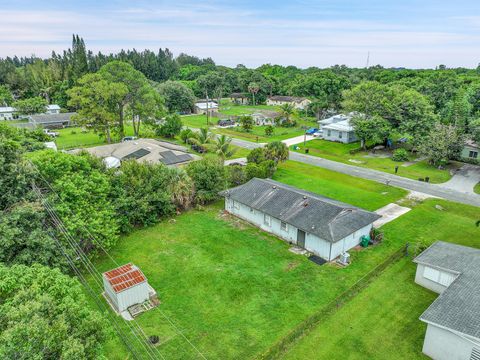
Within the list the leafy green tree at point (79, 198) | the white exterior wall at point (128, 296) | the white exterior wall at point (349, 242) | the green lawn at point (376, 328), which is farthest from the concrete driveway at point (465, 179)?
the leafy green tree at point (79, 198)

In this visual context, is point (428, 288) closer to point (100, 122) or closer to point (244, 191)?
point (244, 191)

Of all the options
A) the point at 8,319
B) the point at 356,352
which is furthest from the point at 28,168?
the point at 356,352

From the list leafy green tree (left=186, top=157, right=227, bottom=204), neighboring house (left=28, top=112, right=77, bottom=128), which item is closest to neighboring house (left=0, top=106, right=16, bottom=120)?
neighboring house (left=28, top=112, right=77, bottom=128)

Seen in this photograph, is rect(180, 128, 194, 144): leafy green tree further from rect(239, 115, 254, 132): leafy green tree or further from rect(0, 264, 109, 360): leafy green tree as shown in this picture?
rect(0, 264, 109, 360): leafy green tree

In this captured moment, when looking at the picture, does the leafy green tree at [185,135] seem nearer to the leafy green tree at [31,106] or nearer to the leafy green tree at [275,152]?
the leafy green tree at [275,152]

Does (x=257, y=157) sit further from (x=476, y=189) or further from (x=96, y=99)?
(x=96, y=99)

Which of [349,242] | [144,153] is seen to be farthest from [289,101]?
[349,242]

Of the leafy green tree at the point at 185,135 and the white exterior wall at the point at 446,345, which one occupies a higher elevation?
the leafy green tree at the point at 185,135
